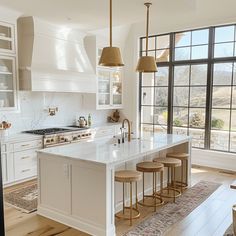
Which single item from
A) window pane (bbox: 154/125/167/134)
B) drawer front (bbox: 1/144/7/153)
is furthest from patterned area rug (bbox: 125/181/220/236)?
drawer front (bbox: 1/144/7/153)

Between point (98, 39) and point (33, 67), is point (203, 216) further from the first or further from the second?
point (98, 39)

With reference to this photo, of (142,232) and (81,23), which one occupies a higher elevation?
(81,23)

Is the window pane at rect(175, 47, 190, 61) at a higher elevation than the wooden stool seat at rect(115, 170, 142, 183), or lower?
higher

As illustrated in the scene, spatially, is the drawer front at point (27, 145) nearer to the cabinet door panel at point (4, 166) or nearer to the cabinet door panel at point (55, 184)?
the cabinet door panel at point (4, 166)

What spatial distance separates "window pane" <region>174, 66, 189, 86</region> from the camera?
606 centimetres

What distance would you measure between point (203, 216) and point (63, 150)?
6.44 feet

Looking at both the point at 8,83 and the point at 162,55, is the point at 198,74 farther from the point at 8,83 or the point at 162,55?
the point at 8,83

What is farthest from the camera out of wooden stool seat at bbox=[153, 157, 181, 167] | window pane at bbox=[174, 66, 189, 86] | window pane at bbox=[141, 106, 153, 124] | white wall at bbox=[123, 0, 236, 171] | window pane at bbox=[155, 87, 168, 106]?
window pane at bbox=[141, 106, 153, 124]

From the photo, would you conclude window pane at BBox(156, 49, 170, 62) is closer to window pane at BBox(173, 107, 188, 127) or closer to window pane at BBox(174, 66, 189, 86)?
window pane at BBox(174, 66, 189, 86)

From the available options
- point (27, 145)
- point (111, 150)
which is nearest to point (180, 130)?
point (111, 150)

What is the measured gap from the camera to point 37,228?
3.07 m

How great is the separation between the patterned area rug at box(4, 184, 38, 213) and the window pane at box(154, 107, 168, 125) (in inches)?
134

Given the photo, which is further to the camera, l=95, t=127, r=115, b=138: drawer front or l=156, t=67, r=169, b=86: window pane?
l=156, t=67, r=169, b=86: window pane

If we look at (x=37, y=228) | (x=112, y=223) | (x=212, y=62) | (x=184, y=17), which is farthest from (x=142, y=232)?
(x=184, y=17)
